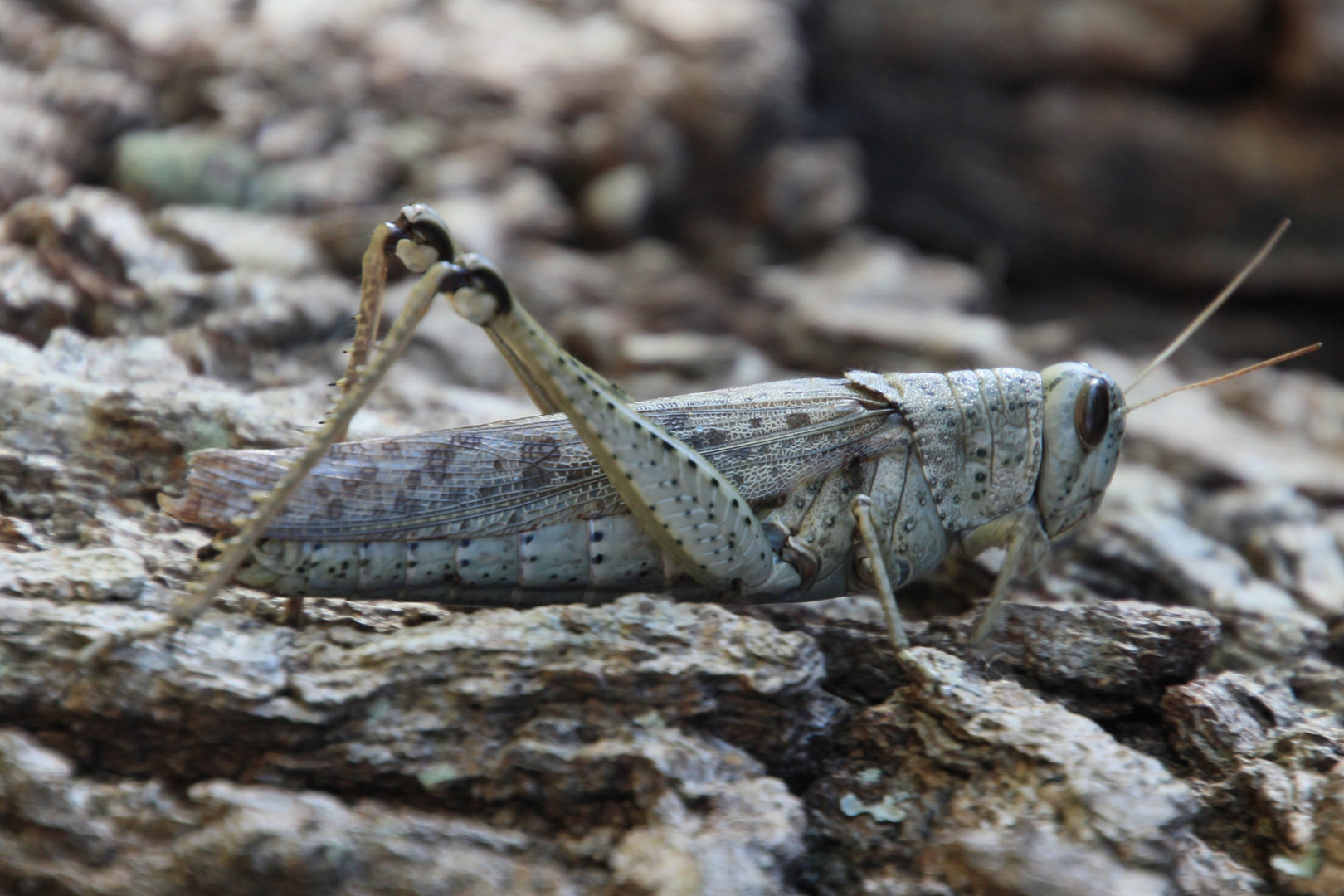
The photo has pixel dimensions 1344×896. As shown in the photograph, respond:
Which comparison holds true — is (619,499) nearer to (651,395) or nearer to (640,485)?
(640,485)

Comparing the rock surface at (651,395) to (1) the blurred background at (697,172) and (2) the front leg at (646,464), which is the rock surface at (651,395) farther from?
(2) the front leg at (646,464)

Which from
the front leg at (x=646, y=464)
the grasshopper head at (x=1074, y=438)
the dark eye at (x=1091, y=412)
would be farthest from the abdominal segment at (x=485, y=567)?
the dark eye at (x=1091, y=412)

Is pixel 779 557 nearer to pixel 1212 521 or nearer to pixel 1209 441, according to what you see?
pixel 1212 521

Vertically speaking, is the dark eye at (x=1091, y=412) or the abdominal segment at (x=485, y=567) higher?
the dark eye at (x=1091, y=412)

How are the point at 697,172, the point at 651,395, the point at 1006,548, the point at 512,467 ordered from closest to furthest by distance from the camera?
1. the point at 512,467
2. the point at 1006,548
3. the point at 651,395
4. the point at 697,172

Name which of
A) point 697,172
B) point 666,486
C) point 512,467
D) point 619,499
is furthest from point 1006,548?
point 697,172

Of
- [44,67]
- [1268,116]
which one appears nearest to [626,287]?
[44,67]
